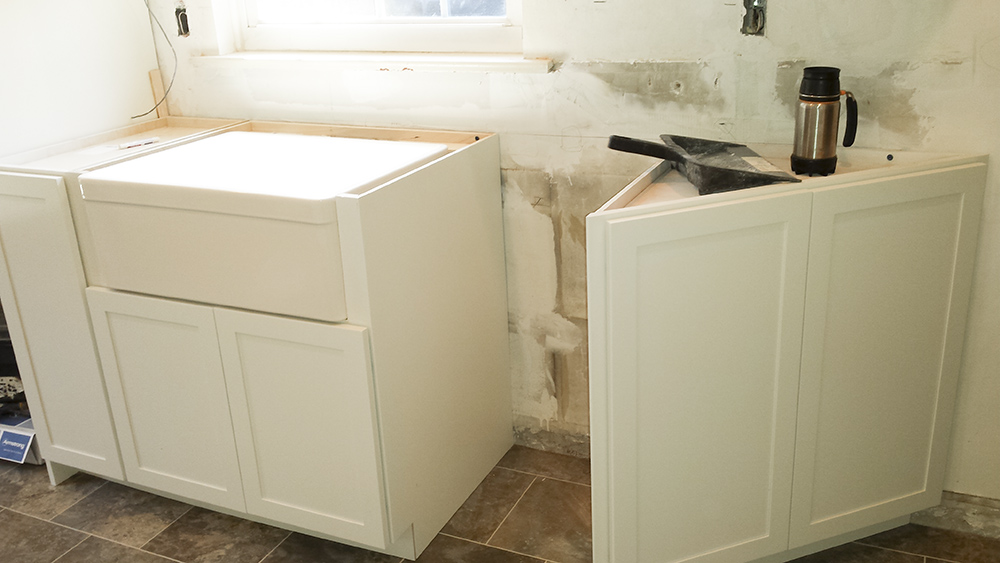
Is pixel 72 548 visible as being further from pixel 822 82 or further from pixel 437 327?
pixel 822 82

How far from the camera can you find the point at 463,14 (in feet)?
7.84

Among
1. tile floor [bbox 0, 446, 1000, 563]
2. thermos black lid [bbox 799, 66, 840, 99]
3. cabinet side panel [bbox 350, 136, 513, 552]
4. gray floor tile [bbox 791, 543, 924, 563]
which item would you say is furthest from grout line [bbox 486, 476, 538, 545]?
thermos black lid [bbox 799, 66, 840, 99]

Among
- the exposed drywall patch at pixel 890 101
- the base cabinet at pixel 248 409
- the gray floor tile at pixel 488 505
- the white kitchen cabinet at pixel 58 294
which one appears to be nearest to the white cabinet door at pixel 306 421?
the base cabinet at pixel 248 409

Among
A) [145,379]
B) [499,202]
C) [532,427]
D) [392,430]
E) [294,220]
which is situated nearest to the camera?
[294,220]

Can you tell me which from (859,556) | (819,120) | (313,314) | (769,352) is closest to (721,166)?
(819,120)

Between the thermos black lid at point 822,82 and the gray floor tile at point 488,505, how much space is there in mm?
1300

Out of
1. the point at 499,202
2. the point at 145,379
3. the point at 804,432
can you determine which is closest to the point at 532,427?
the point at 499,202

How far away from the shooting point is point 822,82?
1.75 meters

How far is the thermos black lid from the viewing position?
5.75 feet

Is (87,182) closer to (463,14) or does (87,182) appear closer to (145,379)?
(145,379)

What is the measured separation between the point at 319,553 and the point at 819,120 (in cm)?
157

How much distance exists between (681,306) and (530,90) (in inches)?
32.4

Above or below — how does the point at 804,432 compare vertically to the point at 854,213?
below

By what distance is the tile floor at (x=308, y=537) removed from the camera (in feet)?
6.86
